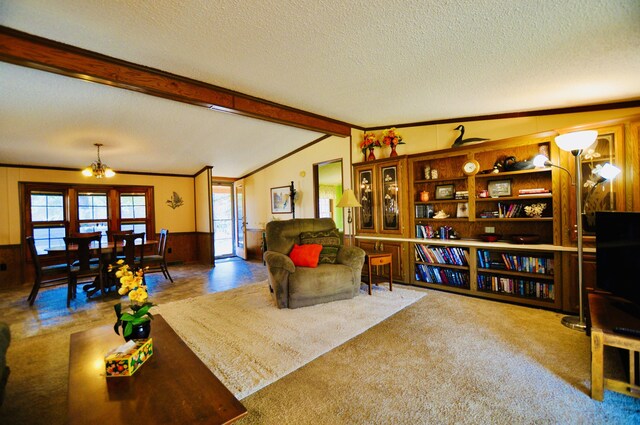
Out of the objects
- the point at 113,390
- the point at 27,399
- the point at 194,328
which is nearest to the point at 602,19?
the point at 113,390

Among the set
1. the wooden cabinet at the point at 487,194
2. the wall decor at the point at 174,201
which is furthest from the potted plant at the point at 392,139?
the wall decor at the point at 174,201

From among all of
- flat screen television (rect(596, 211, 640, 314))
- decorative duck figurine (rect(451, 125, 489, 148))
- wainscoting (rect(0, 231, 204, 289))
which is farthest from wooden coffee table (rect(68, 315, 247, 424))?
wainscoting (rect(0, 231, 204, 289))

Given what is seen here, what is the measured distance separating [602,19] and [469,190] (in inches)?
83.3

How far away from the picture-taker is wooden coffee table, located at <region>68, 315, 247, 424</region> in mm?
1064

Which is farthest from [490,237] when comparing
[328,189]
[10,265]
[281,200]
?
[10,265]

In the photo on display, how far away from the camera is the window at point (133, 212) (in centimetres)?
621

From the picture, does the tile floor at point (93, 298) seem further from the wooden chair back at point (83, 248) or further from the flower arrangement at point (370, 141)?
the flower arrangement at point (370, 141)

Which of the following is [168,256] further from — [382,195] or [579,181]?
[579,181]

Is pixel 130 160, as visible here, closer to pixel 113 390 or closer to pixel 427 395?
pixel 113 390

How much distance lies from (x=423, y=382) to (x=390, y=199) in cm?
289

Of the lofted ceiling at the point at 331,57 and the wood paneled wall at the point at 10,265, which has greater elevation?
the lofted ceiling at the point at 331,57

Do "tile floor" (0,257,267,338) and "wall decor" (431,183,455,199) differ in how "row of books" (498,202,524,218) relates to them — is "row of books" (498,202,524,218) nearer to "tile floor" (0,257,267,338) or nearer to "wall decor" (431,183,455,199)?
"wall decor" (431,183,455,199)

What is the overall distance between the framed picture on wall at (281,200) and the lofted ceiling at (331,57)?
229 centimetres

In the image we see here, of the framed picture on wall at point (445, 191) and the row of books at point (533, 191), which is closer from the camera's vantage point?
the row of books at point (533, 191)
